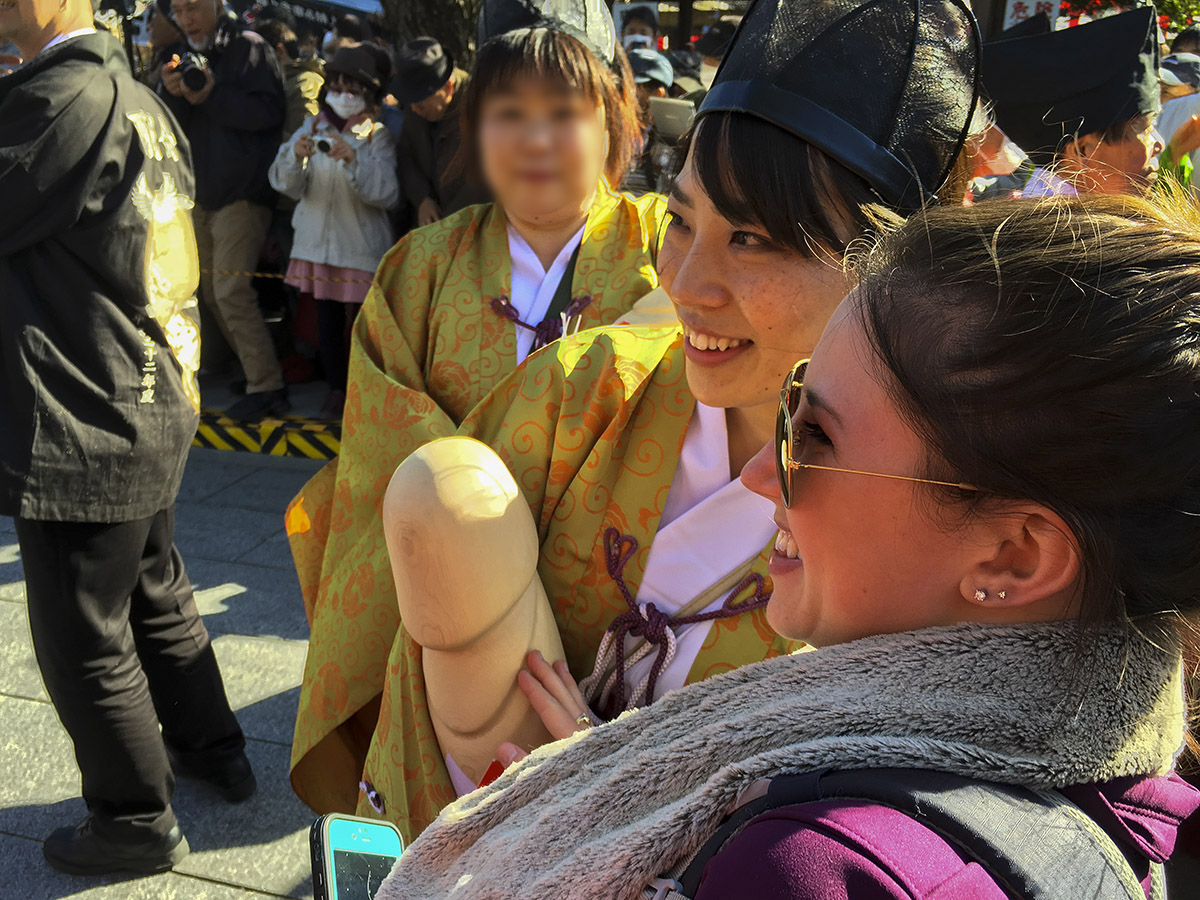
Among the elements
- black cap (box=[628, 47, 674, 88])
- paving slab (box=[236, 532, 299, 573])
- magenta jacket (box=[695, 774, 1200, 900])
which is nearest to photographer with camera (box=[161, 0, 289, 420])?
paving slab (box=[236, 532, 299, 573])

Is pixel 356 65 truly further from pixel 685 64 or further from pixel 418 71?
pixel 685 64

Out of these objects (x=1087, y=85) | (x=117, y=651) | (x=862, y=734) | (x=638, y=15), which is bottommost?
(x=117, y=651)

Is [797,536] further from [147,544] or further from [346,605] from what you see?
[147,544]

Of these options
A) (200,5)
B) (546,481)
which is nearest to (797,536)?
(546,481)

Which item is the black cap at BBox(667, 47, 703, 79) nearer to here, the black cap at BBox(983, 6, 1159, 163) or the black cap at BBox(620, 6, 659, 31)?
the black cap at BBox(620, 6, 659, 31)

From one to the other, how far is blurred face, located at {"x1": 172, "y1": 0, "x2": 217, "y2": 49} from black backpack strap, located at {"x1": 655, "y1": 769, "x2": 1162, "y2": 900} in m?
5.58

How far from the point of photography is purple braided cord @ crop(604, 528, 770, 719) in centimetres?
129

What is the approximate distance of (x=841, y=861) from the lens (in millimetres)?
567

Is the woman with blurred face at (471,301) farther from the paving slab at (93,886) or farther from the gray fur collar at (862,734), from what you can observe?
the paving slab at (93,886)

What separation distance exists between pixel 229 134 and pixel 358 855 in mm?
5001

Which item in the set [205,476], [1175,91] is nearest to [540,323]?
[205,476]

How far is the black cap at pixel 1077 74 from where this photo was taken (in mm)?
2635

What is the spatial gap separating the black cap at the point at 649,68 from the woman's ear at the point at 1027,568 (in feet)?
15.4

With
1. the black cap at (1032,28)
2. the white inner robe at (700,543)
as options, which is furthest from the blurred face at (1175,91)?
the white inner robe at (700,543)
